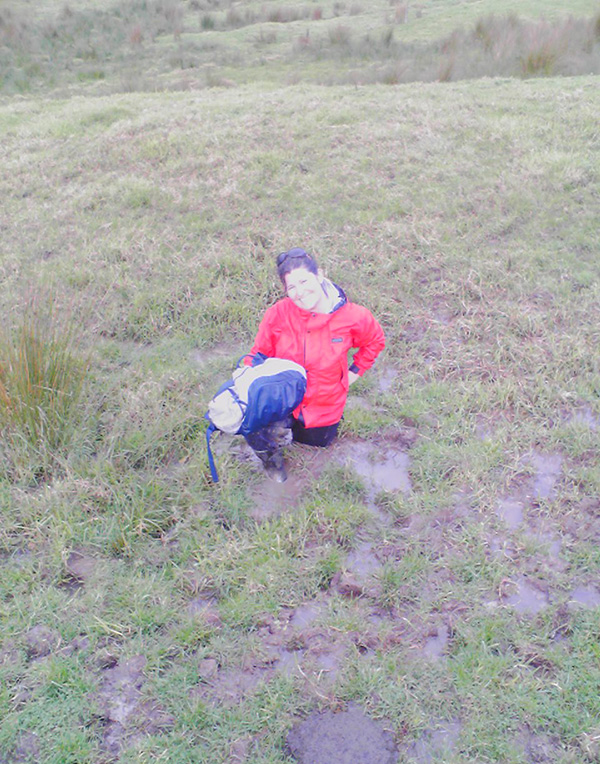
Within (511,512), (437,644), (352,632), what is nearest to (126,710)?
(352,632)

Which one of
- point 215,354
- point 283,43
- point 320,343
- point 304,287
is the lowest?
point 215,354

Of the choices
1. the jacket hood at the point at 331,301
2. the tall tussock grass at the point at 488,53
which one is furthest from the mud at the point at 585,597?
the tall tussock grass at the point at 488,53

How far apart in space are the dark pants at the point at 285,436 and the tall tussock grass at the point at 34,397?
1022 mm

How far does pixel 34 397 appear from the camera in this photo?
3.38 meters

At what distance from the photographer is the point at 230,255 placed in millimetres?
5480

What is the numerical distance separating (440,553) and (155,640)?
134 centimetres

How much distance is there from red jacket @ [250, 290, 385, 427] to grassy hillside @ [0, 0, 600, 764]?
1.53ft

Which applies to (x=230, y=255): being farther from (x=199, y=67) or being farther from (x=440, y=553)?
(x=199, y=67)

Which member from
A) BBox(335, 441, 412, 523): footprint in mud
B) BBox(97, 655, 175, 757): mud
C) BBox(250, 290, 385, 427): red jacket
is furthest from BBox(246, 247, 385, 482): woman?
BBox(97, 655, 175, 757): mud

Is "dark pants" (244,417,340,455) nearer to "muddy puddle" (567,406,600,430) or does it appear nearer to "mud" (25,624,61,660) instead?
"mud" (25,624,61,660)

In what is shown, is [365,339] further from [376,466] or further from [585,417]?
[585,417]

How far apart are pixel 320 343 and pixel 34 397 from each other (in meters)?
1.49

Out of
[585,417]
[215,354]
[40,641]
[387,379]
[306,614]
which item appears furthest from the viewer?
→ [215,354]

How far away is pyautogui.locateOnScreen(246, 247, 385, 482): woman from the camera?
3061 millimetres
